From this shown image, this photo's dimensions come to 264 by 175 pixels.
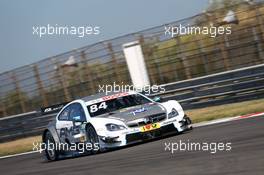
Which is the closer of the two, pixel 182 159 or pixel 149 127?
pixel 182 159

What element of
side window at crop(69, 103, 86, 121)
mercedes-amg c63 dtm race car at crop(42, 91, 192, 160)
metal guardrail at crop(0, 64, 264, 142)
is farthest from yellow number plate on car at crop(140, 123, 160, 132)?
metal guardrail at crop(0, 64, 264, 142)

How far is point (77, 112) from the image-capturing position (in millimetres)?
14844

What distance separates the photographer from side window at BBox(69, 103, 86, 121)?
572 inches

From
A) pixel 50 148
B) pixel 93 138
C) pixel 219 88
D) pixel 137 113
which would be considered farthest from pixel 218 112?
pixel 93 138

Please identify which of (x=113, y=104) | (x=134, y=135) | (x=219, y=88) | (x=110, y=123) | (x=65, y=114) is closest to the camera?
(x=134, y=135)

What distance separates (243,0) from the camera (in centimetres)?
1992

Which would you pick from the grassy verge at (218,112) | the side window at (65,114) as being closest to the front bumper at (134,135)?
the side window at (65,114)

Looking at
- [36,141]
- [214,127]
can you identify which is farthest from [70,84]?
[214,127]

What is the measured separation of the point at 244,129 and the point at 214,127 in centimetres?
208

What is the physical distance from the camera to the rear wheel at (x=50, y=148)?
15141 mm

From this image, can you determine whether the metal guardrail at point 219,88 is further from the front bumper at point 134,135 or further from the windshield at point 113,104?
the front bumper at point 134,135

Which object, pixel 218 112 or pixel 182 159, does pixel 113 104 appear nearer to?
pixel 218 112

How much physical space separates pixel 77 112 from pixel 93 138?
3.52 ft

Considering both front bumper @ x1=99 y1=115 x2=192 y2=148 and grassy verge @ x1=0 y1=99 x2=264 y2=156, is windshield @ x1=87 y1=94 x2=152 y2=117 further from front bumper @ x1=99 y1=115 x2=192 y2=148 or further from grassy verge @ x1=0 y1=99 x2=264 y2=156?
grassy verge @ x1=0 y1=99 x2=264 y2=156
